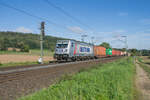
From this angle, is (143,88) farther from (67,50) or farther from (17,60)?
(17,60)

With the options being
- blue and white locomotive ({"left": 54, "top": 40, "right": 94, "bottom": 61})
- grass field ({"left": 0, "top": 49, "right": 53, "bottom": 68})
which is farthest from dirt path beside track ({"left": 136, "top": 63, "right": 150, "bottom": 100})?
grass field ({"left": 0, "top": 49, "right": 53, "bottom": 68})

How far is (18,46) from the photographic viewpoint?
328ft

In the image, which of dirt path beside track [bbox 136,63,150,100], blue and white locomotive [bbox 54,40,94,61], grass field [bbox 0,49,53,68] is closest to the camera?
dirt path beside track [bbox 136,63,150,100]

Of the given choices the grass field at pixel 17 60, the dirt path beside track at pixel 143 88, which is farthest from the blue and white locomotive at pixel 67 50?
the dirt path beside track at pixel 143 88

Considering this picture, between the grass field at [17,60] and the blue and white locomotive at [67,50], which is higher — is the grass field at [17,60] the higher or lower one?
the lower one

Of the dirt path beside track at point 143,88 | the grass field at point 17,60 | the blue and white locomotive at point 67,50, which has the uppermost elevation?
the blue and white locomotive at point 67,50

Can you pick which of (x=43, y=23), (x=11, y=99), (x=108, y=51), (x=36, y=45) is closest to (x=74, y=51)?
(x=43, y=23)

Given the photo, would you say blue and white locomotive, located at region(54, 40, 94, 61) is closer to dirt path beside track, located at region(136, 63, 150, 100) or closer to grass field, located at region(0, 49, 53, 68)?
grass field, located at region(0, 49, 53, 68)

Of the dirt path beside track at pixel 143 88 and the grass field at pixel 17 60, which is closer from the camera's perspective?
the dirt path beside track at pixel 143 88

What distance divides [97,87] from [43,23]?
21192 mm

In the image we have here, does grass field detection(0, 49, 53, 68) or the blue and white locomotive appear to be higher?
the blue and white locomotive

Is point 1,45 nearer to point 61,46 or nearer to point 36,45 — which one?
point 36,45

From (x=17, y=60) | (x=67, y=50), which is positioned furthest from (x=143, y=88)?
(x=17, y=60)

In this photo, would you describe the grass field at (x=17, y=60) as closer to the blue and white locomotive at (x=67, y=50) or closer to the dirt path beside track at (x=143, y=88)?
the blue and white locomotive at (x=67, y=50)
